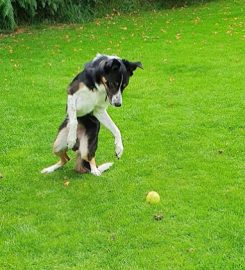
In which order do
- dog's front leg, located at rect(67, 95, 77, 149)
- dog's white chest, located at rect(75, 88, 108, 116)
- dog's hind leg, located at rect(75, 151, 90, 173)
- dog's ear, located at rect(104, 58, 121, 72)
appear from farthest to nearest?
dog's hind leg, located at rect(75, 151, 90, 173), dog's front leg, located at rect(67, 95, 77, 149), dog's white chest, located at rect(75, 88, 108, 116), dog's ear, located at rect(104, 58, 121, 72)

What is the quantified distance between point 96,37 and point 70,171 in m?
9.87

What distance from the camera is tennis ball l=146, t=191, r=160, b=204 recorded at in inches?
243

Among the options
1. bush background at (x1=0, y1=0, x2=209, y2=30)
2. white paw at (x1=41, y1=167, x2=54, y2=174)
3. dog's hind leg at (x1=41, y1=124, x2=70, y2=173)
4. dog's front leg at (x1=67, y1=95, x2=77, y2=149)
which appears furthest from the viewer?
bush background at (x1=0, y1=0, x2=209, y2=30)

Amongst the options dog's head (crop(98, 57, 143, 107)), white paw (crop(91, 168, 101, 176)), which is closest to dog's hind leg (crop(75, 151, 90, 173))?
white paw (crop(91, 168, 101, 176))

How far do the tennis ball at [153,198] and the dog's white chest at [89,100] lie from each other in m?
1.29

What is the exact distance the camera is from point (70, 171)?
7.33 m

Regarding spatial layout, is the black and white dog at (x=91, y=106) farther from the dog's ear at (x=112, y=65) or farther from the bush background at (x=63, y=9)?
the bush background at (x=63, y=9)

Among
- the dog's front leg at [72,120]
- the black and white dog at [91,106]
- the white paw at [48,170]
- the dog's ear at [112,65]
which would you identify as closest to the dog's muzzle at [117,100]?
the black and white dog at [91,106]

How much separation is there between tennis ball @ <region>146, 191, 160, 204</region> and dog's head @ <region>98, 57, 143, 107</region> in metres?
1.11

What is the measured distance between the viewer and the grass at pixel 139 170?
5242 mm

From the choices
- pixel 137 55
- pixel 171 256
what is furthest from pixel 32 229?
pixel 137 55

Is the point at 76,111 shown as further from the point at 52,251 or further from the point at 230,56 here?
the point at 230,56

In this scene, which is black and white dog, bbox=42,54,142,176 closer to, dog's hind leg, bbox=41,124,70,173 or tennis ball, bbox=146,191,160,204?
dog's hind leg, bbox=41,124,70,173

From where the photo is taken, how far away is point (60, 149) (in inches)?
281
